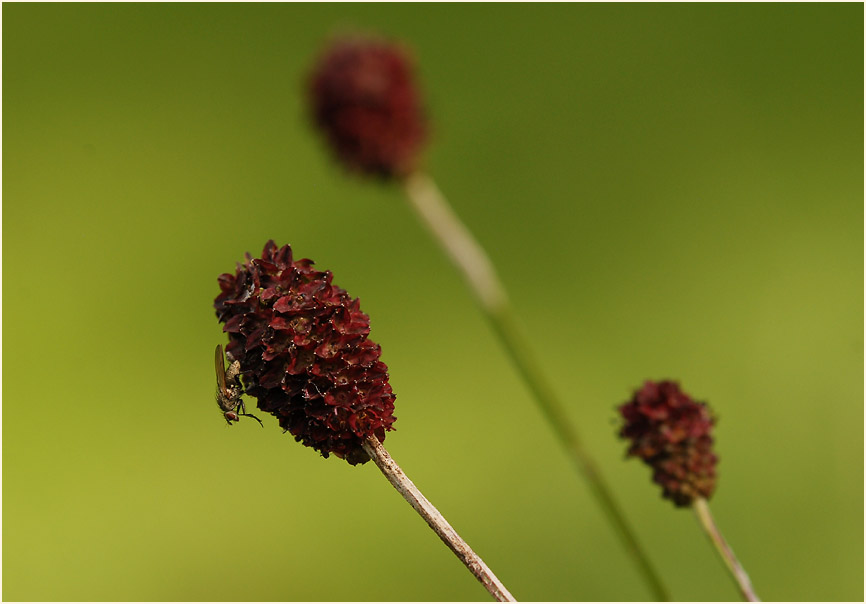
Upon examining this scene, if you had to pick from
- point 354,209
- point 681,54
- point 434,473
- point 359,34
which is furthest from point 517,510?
point 681,54

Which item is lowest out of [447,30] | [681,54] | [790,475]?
[790,475]

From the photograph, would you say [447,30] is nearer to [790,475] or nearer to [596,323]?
[596,323]

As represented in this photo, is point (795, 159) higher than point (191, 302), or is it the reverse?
point (795, 159)

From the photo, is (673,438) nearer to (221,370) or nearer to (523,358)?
(523,358)

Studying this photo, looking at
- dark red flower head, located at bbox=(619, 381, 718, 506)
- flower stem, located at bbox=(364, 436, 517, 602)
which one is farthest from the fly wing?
dark red flower head, located at bbox=(619, 381, 718, 506)

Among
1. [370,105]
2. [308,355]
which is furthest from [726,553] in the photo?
[370,105]
